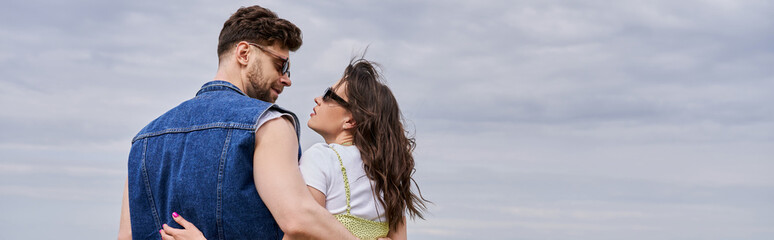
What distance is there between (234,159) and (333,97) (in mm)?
983

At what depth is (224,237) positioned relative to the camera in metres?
3.85

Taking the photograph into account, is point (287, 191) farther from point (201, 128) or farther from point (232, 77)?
point (232, 77)

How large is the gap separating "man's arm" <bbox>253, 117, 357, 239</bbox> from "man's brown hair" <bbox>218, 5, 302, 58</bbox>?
31.4 inches

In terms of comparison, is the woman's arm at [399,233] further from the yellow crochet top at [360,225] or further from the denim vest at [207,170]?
the denim vest at [207,170]

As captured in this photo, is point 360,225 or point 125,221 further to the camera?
point 125,221

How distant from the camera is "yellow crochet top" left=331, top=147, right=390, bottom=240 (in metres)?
4.08

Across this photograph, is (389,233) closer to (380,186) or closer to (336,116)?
(380,186)

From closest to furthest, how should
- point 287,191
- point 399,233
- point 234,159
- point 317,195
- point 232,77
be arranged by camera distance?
point 287,191
point 234,159
point 317,195
point 232,77
point 399,233

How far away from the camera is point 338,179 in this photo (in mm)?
4047

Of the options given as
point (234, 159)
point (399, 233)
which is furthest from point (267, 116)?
point (399, 233)

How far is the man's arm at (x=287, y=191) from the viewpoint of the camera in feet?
11.6

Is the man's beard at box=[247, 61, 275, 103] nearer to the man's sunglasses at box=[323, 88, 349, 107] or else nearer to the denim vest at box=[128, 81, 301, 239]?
the denim vest at box=[128, 81, 301, 239]

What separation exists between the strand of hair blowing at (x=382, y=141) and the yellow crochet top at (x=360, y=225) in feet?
0.30

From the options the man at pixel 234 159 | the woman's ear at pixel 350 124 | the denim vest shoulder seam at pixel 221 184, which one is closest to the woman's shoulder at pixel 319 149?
the man at pixel 234 159
